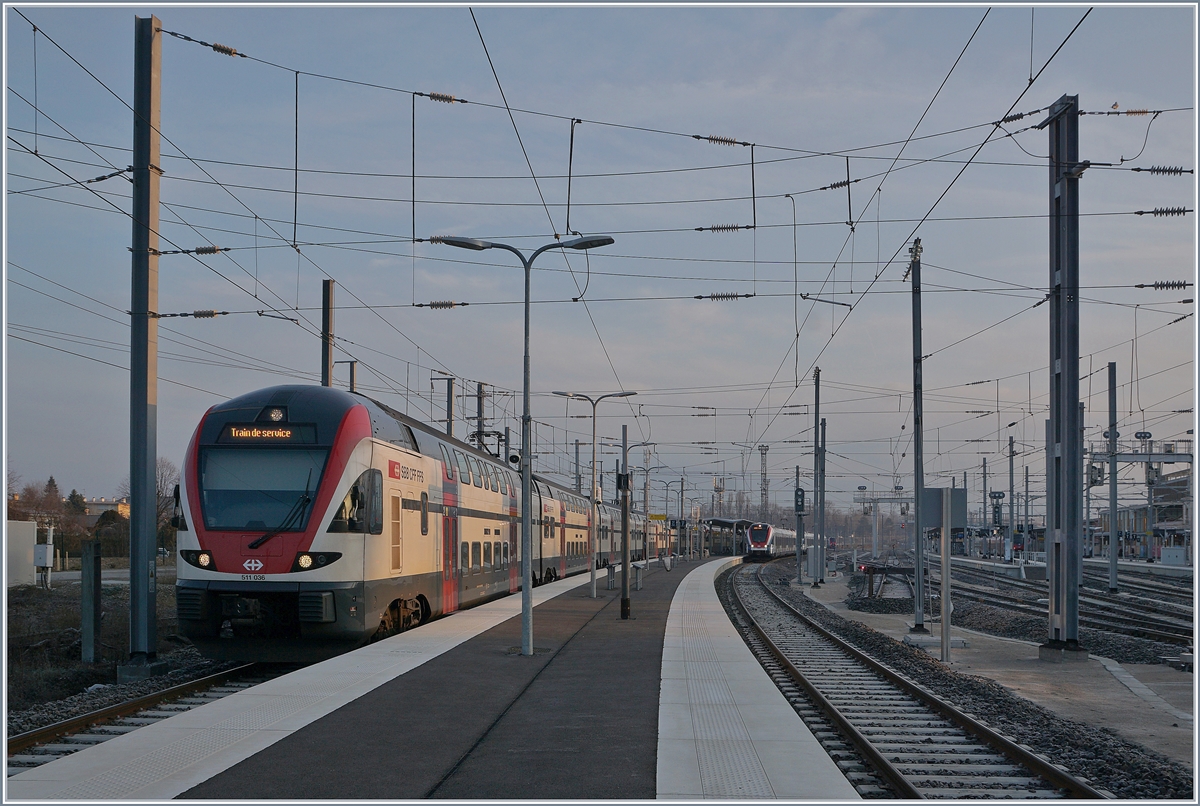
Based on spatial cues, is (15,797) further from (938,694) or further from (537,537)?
(537,537)

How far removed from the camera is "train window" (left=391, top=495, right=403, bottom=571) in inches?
686

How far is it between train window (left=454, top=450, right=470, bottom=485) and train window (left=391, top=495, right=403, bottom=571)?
230 inches

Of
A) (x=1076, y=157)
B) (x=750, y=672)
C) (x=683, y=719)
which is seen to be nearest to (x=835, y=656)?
(x=750, y=672)

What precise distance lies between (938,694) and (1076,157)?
32.2 ft

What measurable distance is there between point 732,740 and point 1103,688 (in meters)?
8.30

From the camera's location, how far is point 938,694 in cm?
1390

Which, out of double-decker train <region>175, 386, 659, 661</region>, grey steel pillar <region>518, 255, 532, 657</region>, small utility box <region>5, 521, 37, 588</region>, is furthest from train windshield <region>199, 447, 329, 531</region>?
small utility box <region>5, 521, 37, 588</region>

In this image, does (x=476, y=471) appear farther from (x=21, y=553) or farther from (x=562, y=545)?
(x=21, y=553)

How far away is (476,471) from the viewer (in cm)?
2609

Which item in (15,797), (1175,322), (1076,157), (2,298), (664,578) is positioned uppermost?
(1076,157)

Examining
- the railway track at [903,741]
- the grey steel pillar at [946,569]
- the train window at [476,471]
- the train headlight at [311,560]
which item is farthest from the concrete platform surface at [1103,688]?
the train window at [476,471]

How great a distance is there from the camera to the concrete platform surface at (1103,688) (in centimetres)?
1217

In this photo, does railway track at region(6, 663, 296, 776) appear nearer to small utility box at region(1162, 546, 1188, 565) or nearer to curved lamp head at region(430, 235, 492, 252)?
curved lamp head at region(430, 235, 492, 252)

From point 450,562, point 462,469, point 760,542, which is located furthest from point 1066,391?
point 760,542
